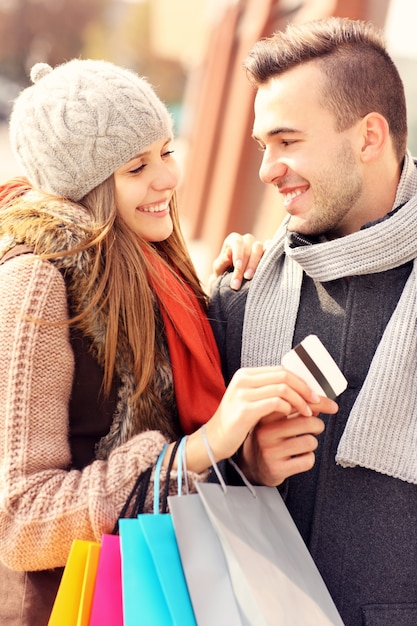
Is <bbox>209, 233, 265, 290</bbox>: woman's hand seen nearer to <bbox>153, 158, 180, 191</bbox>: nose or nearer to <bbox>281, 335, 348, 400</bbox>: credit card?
<bbox>153, 158, 180, 191</bbox>: nose

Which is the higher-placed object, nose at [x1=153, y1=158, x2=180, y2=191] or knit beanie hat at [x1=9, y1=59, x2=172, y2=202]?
knit beanie hat at [x1=9, y1=59, x2=172, y2=202]

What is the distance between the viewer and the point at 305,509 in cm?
236

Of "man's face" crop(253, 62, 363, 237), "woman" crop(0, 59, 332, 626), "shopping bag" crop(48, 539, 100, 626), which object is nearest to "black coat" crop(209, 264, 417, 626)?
"man's face" crop(253, 62, 363, 237)

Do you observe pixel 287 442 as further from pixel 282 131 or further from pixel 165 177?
pixel 282 131

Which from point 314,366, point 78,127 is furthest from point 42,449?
point 78,127

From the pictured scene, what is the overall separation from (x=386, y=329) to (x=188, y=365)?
1.84 ft

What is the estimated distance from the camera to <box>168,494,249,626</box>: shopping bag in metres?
1.76

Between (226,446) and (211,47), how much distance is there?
14.5m

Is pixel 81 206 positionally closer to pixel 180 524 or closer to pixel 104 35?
pixel 180 524

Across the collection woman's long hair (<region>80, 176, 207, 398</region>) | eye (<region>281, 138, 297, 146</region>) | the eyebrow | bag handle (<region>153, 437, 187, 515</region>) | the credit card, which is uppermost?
the eyebrow

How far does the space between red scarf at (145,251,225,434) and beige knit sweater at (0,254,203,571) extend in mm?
223

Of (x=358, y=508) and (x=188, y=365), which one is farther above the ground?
(x=188, y=365)

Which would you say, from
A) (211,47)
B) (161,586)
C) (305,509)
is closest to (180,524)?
(161,586)

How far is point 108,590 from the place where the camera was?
180cm
